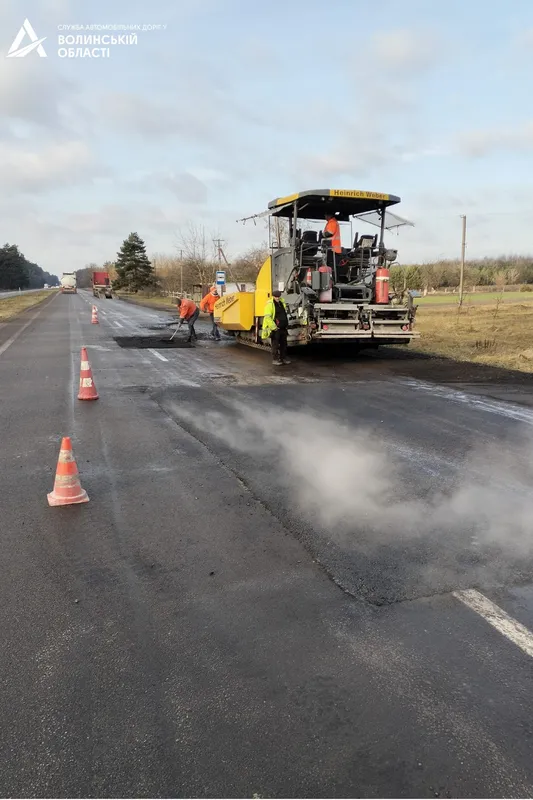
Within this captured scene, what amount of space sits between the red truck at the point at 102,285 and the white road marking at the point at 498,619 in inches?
2705

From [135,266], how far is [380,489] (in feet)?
301

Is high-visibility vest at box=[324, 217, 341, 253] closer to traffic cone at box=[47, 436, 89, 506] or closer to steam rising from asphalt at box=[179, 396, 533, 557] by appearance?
steam rising from asphalt at box=[179, 396, 533, 557]

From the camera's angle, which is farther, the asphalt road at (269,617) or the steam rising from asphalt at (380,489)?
the steam rising from asphalt at (380,489)

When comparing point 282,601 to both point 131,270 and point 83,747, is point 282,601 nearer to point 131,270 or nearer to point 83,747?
point 83,747

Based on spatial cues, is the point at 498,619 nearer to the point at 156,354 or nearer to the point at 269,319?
the point at 269,319

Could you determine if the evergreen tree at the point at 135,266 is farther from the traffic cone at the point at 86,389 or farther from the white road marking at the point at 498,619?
the white road marking at the point at 498,619

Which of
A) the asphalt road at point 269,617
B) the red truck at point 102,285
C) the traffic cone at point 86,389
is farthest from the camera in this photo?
the red truck at point 102,285

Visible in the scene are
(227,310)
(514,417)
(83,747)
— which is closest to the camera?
(83,747)

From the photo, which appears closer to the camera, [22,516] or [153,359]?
[22,516]

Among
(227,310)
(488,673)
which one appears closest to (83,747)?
(488,673)

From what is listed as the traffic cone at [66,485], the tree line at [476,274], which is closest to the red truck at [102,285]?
the tree line at [476,274]

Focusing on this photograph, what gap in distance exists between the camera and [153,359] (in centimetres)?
1333

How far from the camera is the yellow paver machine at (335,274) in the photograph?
11734 millimetres

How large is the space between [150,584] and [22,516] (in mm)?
1480
